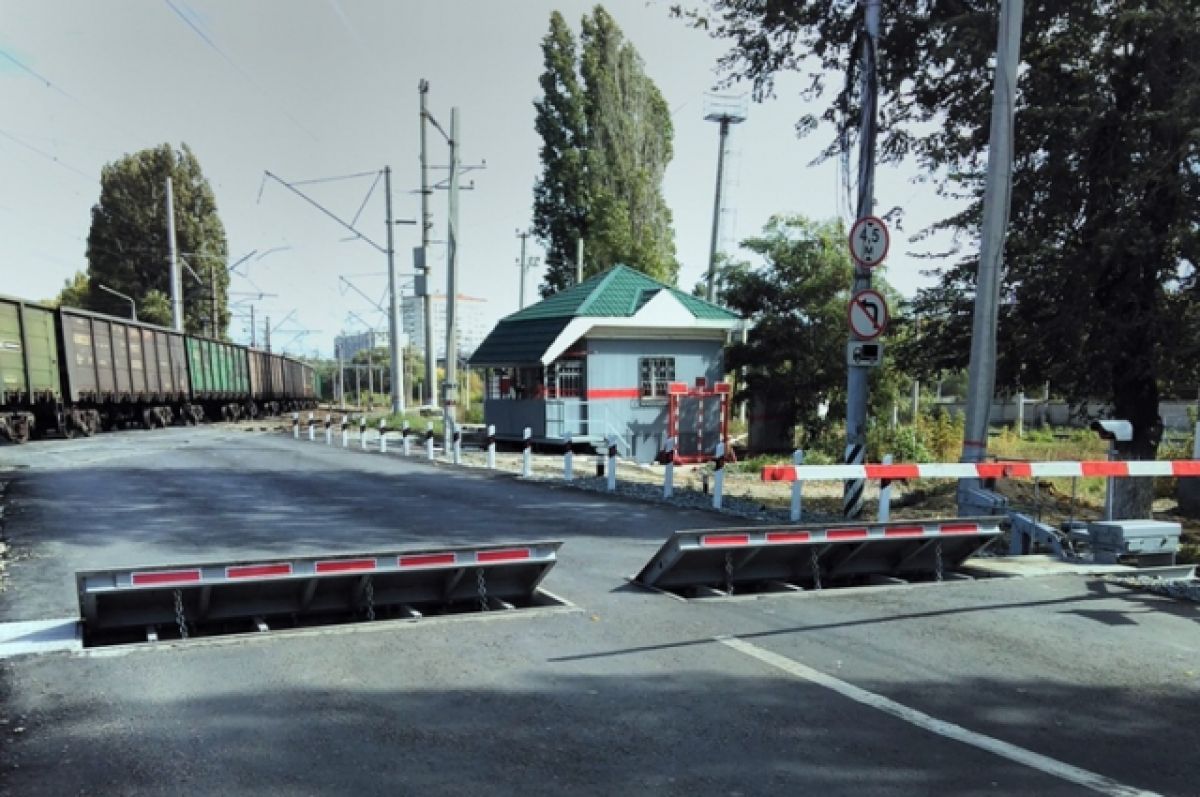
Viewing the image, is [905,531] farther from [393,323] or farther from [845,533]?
[393,323]

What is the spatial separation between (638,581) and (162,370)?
3160 centimetres

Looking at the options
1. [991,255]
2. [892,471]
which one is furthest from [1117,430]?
[892,471]

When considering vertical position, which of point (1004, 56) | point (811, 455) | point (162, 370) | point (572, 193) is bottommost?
point (811, 455)

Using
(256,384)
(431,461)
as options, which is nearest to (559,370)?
(431,461)

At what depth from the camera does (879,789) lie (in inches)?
150

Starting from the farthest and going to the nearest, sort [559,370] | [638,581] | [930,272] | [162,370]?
[162,370], [559,370], [930,272], [638,581]

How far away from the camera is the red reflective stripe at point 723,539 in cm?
709

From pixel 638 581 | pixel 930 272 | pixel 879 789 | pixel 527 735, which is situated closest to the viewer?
pixel 879 789

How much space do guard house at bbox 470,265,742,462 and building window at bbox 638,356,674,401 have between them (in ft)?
0.09

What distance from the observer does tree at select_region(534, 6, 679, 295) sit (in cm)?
3906

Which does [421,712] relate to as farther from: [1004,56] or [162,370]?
[162,370]

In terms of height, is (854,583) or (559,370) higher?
(559,370)

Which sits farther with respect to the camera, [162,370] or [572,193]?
[572,193]

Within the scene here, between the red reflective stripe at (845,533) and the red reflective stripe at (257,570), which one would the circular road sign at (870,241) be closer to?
the red reflective stripe at (845,533)
